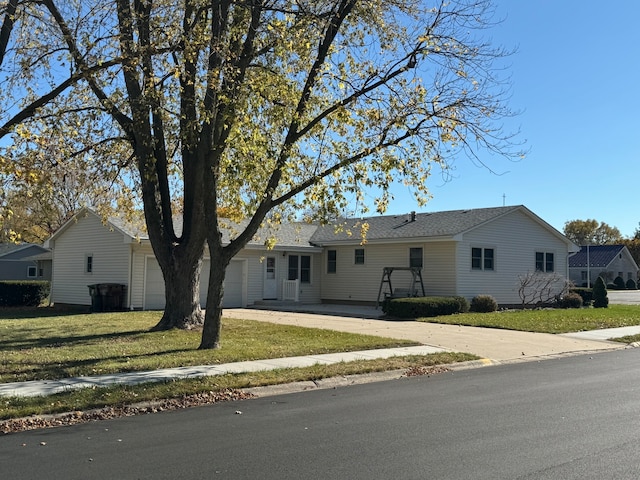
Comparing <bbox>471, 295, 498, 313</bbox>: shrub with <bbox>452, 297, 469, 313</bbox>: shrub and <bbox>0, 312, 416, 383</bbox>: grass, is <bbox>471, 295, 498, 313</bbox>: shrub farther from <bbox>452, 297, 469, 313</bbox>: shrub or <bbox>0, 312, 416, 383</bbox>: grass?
<bbox>0, 312, 416, 383</bbox>: grass

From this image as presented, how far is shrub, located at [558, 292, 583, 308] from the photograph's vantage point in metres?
29.0

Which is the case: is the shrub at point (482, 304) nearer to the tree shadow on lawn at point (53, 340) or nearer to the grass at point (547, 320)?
the grass at point (547, 320)

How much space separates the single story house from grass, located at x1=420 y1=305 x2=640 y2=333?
12.0 feet

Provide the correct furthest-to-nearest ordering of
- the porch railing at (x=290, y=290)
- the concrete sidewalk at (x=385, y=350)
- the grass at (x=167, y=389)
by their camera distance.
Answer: the porch railing at (x=290, y=290) → the concrete sidewalk at (x=385, y=350) → the grass at (x=167, y=389)

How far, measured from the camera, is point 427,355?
13.1 m

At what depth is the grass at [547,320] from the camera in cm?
1952

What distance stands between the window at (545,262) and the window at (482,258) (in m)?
3.35

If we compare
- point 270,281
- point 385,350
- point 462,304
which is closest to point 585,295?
point 462,304

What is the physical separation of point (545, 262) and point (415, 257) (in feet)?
23.8

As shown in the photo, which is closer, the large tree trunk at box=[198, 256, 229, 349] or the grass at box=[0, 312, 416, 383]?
the grass at box=[0, 312, 416, 383]

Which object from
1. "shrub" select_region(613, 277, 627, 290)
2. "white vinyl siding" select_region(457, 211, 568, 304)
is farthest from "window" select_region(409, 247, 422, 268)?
"shrub" select_region(613, 277, 627, 290)

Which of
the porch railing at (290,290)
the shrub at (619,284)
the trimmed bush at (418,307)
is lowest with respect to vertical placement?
the trimmed bush at (418,307)

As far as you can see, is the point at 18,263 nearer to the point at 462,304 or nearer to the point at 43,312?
the point at 43,312

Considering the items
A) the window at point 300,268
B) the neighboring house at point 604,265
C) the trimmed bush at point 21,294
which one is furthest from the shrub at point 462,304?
the neighboring house at point 604,265
